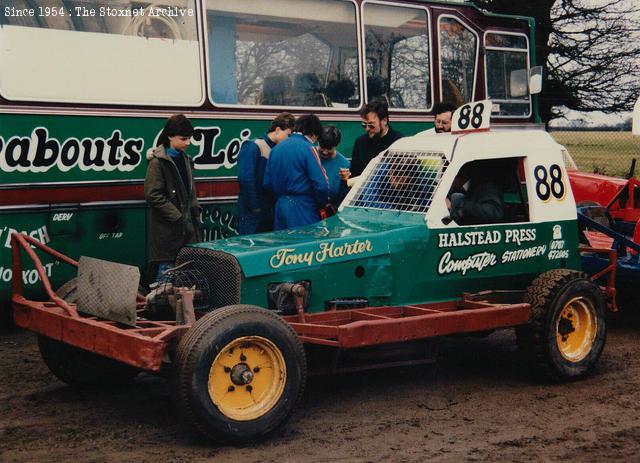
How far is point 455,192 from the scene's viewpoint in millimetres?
6984

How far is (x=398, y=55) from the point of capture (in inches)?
432

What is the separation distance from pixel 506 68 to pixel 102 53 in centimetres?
559

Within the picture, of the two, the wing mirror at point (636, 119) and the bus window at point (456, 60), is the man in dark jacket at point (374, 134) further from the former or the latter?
the bus window at point (456, 60)

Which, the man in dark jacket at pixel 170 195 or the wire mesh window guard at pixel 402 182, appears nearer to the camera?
the wire mesh window guard at pixel 402 182

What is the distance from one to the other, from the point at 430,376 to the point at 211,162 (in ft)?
11.5

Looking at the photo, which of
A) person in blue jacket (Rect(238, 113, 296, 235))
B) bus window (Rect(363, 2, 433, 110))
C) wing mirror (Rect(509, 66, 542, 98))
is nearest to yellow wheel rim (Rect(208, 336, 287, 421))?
person in blue jacket (Rect(238, 113, 296, 235))

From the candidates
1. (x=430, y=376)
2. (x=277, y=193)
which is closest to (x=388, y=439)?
(x=430, y=376)

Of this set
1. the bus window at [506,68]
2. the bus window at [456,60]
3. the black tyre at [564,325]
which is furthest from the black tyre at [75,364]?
the bus window at [506,68]

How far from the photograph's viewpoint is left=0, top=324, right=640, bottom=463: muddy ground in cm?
527

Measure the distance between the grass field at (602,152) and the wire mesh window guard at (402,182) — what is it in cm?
1453

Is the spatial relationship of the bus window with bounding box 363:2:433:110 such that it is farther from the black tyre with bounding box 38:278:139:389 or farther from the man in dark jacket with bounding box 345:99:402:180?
the black tyre with bounding box 38:278:139:389

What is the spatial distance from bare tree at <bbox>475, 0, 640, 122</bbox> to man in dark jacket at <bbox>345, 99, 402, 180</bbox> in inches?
563

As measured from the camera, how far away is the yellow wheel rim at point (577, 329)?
683 centimetres

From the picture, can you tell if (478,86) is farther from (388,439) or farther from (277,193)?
(388,439)
